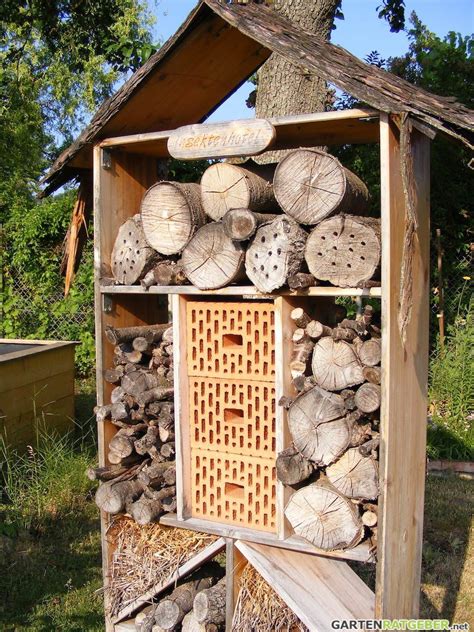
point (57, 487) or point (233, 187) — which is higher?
point (233, 187)

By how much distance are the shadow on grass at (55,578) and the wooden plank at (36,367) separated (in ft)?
3.75

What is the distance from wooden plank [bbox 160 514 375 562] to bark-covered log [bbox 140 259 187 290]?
3.62 ft

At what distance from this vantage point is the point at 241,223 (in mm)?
3057

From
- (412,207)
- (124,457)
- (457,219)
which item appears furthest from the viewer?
(457,219)

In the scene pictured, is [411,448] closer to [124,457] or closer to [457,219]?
[124,457]

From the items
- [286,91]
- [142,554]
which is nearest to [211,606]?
[142,554]

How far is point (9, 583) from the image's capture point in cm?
427

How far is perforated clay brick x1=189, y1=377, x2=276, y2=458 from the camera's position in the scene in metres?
3.25

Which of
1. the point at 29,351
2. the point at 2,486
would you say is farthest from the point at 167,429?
the point at 29,351

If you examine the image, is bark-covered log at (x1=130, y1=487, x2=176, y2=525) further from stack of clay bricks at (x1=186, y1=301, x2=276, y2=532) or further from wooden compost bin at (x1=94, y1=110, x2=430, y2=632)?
stack of clay bricks at (x1=186, y1=301, x2=276, y2=532)

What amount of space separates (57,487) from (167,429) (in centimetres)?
197

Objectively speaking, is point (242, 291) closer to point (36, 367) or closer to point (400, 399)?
point (400, 399)

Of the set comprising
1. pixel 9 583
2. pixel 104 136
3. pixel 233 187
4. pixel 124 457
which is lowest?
pixel 9 583

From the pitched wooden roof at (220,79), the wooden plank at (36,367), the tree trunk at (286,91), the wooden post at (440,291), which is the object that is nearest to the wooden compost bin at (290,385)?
the pitched wooden roof at (220,79)
